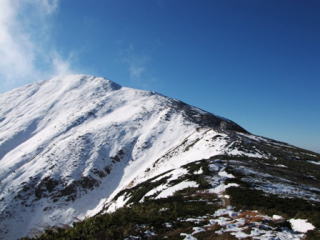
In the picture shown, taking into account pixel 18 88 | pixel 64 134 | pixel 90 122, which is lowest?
pixel 18 88

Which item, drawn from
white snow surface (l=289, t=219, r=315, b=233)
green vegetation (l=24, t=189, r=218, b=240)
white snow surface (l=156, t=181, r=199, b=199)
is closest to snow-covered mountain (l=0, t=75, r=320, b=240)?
white snow surface (l=156, t=181, r=199, b=199)

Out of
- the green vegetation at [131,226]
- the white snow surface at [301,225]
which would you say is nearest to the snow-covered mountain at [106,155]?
the green vegetation at [131,226]

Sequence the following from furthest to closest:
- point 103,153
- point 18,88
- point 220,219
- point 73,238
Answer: point 18,88 → point 103,153 → point 220,219 → point 73,238

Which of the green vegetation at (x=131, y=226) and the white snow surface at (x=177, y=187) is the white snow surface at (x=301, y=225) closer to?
the green vegetation at (x=131, y=226)

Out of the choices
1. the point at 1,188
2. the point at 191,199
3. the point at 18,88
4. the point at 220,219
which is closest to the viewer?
the point at 220,219

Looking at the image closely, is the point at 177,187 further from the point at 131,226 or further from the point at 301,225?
the point at 301,225

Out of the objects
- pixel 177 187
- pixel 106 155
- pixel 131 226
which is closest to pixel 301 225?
pixel 131 226

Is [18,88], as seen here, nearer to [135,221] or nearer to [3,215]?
[3,215]

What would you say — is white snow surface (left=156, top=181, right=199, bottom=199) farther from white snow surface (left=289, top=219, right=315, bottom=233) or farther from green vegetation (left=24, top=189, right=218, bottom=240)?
white snow surface (left=289, top=219, right=315, bottom=233)

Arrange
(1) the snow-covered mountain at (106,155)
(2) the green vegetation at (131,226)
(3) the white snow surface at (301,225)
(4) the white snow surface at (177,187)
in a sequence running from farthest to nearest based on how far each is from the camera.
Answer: (1) the snow-covered mountain at (106,155) → (4) the white snow surface at (177,187) → (3) the white snow surface at (301,225) → (2) the green vegetation at (131,226)

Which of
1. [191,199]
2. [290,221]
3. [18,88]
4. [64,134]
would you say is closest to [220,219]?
[290,221]
